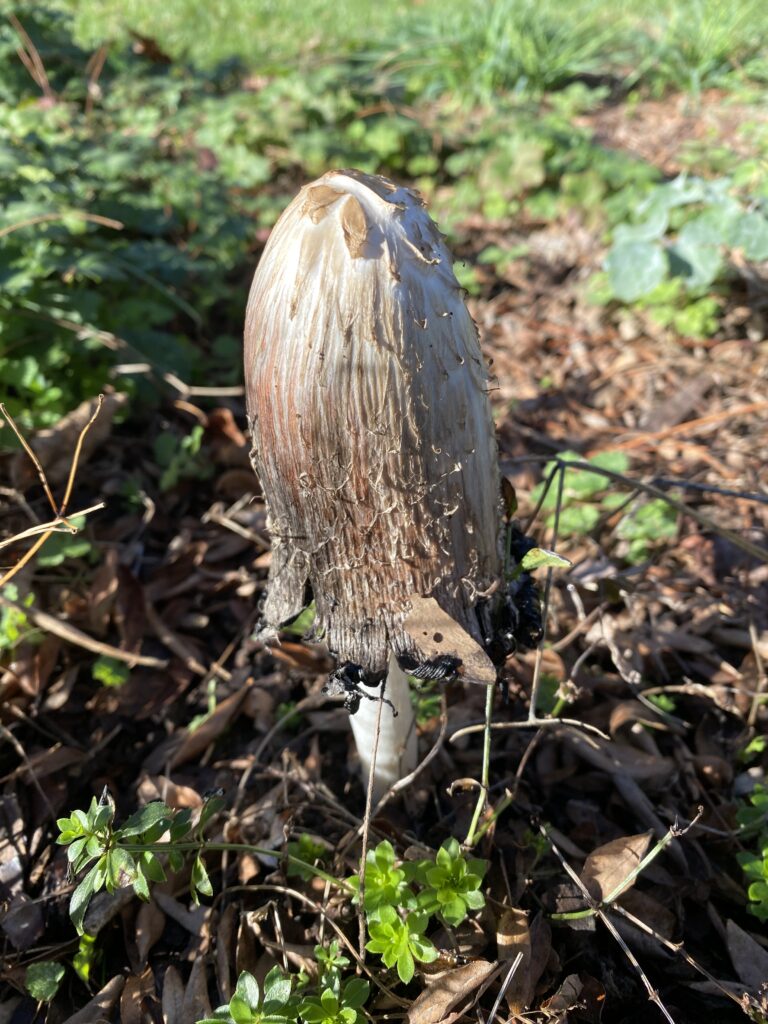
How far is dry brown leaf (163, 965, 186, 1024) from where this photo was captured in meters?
1.44

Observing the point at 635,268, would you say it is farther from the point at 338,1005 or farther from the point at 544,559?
the point at 338,1005

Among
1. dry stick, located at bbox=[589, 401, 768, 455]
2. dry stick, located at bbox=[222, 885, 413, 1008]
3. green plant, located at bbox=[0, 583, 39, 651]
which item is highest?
dry stick, located at bbox=[589, 401, 768, 455]

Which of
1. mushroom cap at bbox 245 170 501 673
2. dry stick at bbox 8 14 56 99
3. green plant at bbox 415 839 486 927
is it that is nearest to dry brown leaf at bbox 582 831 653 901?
green plant at bbox 415 839 486 927

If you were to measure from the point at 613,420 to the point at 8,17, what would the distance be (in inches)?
125

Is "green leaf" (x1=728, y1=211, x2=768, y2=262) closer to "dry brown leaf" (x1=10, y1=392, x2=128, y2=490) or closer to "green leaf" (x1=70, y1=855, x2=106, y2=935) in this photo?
"dry brown leaf" (x1=10, y1=392, x2=128, y2=490)

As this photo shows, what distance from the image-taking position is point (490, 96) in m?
5.20

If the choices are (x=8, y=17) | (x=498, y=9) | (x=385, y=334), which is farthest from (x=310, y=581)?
(x=498, y=9)

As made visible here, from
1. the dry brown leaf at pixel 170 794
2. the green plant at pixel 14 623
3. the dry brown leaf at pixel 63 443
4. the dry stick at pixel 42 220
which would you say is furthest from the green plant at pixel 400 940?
the dry stick at pixel 42 220

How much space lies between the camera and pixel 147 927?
158cm

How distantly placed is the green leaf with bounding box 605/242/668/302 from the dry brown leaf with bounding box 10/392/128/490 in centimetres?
210

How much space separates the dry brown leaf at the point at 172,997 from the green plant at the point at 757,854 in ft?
3.84

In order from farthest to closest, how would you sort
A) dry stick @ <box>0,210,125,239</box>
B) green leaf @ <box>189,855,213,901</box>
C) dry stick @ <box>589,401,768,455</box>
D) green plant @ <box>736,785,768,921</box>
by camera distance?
dry stick @ <box>589,401,768,455</box> < dry stick @ <box>0,210,125,239</box> < green plant @ <box>736,785,768,921</box> < green leaf @ <box>189,855,213,901</box>

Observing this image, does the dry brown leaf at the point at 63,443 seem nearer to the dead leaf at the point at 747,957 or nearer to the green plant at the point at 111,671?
the green plant at the point at 111,671

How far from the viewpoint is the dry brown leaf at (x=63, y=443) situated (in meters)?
2.31
